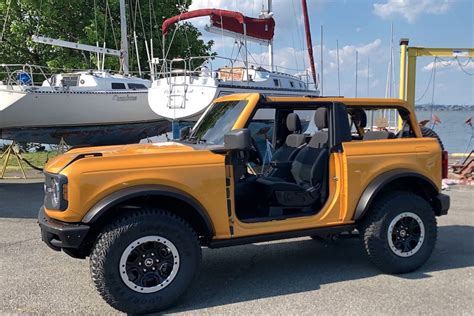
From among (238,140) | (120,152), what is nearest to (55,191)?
(120,152)

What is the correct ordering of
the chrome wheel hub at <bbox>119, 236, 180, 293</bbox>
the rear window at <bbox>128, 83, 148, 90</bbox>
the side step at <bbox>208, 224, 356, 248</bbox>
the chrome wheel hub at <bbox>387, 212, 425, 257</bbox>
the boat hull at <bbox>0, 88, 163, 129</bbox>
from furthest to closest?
the rear window at <bbox>128, 83, 148, 90</bbox>, the boat hull at <bbox>0, 88, 163, 129</bbox>, the chrome wheel hub at <bbox>387, 212, 425, 257</bbox>, the side step at <bbox>208, 224, 356, 248</bbox>, the chrome wheel hub at <bbox>119, 236, 180, 293</bbox>

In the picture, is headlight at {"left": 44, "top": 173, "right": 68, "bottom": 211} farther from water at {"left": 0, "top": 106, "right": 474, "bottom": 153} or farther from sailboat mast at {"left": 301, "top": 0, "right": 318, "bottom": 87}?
sailboat mast at {"left": 301, "top": 0, "right": 318, "bottom": 87}

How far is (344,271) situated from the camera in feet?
18.2

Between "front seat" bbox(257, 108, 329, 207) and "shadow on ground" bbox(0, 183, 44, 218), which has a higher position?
"front seat" bbox(257, 108, 329, 207)

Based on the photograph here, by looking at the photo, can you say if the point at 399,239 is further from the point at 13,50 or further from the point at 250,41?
the point at 13,50

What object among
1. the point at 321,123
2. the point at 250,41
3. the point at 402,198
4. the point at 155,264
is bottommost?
the point at 155,264

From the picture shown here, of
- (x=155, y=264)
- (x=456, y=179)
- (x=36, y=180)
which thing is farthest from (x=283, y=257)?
(x=36, y=180)

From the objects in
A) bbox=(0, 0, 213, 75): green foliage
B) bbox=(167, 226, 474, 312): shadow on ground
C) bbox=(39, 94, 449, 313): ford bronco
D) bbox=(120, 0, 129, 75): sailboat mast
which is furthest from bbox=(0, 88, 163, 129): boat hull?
bbox=(39, 94, 449, 313): ford bronco

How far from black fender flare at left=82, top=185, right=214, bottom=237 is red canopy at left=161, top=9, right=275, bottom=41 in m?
13.1

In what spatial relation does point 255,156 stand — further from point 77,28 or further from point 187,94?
point 77,28

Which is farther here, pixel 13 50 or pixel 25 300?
pixel 13 50

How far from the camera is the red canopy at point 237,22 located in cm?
1678

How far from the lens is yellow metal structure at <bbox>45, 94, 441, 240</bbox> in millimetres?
4273

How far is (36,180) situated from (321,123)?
9.97 meters
